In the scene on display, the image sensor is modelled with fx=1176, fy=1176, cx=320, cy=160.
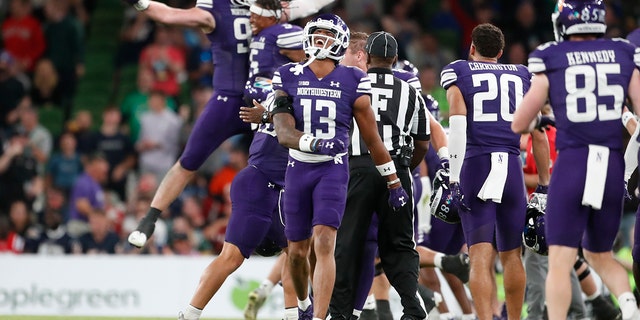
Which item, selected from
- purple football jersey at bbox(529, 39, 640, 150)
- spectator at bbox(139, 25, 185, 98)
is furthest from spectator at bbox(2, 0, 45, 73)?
purple football jersey at bbox(529, 39, 640, 150)

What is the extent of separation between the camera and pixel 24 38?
65.1ft

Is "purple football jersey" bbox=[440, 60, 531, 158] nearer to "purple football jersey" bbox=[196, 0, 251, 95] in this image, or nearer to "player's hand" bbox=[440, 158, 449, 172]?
"player's hand" bbox=[440, 158, 449, 172]

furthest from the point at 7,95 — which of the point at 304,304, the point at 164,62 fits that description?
the point at 304,304

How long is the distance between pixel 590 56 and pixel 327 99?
2.06 metres

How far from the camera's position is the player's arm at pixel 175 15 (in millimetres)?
10514

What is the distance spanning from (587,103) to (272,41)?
3636 millimetres

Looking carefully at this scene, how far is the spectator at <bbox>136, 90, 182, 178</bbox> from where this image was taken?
58.3ft

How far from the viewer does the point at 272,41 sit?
10719mm

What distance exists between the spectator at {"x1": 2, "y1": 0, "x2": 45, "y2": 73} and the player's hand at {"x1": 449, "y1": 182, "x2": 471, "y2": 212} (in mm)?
11867

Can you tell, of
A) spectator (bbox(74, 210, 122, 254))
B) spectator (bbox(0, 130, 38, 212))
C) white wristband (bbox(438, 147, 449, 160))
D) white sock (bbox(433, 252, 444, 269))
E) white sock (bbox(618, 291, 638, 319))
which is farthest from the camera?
spectator (bbox(0, 130, 38, 212))

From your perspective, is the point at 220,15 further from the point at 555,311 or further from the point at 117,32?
the point at 117,32

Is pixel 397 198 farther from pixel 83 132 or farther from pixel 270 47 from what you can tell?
pixel 83 132

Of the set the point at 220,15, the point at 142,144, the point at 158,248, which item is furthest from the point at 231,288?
the point at 220,15

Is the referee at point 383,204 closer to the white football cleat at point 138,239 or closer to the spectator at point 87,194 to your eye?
the white football cleat at point 138,239
